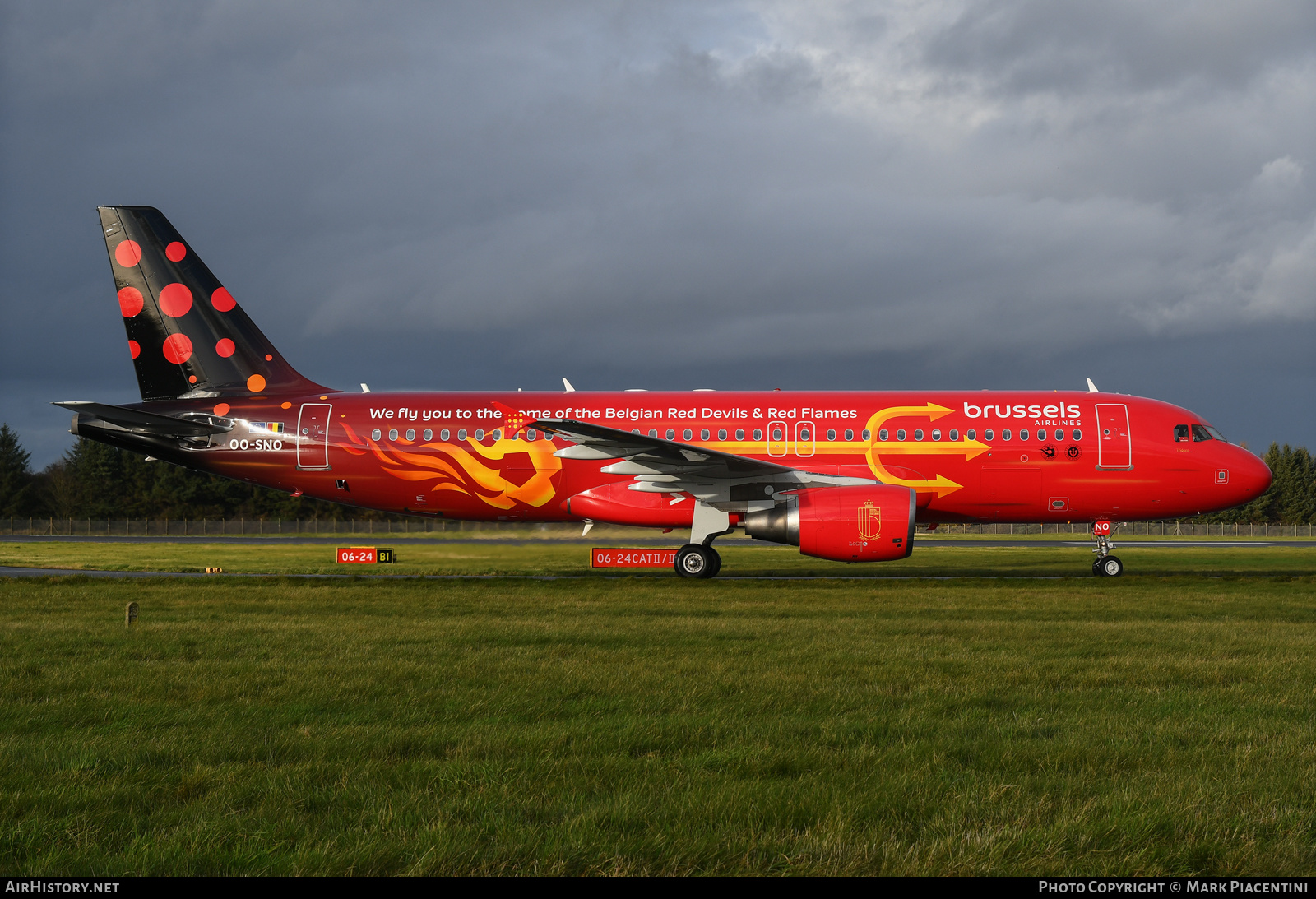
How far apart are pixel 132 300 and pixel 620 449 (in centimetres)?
1250

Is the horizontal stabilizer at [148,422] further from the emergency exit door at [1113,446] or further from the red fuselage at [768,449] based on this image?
the emergency exit door at [1113,446]

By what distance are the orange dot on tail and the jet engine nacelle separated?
16381 millimetres

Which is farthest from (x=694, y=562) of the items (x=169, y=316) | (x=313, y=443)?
(x=169, y=316)

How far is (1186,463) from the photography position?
2177 cm

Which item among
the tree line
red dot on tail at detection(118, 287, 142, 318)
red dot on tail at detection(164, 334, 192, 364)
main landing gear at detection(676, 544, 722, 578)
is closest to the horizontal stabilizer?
red dot on tail at detection(164, 334, 192, 364)

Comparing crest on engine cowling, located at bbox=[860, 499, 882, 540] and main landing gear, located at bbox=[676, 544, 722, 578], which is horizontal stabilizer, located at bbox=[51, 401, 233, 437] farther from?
crest on engine cowling, located at bbox=[860, 499, 882, 540]

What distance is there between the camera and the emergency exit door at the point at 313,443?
2242 cm

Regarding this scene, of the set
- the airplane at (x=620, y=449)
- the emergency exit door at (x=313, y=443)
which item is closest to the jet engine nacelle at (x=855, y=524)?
the airplane at (x=620, y=449)

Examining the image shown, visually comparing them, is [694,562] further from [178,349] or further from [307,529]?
[307,529]

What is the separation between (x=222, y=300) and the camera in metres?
23.2

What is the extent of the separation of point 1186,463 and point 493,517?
1577 cm

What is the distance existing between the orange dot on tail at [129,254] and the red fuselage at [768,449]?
347 centimetres

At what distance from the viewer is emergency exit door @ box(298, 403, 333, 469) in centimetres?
2242
